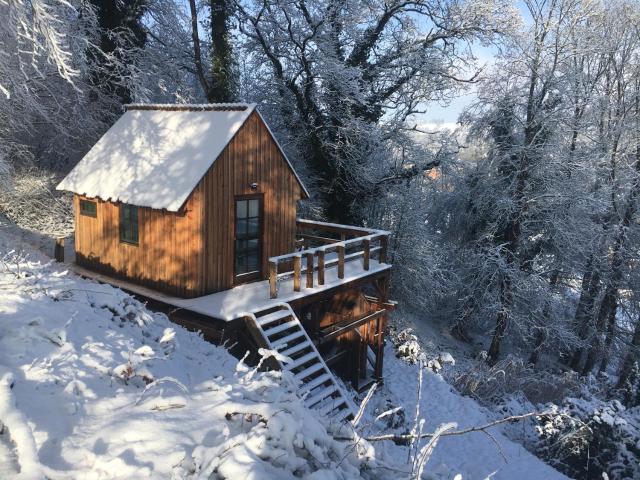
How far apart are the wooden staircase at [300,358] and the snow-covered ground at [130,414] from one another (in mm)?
2080

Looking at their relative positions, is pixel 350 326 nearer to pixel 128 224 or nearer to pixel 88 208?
pixel 128 224

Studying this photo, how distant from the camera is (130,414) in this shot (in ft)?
12.8

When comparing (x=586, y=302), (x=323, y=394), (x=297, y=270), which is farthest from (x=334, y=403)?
(x=586, y=302)

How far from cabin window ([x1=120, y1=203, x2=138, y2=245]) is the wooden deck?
3.01 feet

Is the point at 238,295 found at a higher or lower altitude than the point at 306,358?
higher

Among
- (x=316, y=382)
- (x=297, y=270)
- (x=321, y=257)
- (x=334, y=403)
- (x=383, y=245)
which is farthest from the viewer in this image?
(x=383, y=245)

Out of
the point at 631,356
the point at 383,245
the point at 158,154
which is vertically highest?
the point at 158,154

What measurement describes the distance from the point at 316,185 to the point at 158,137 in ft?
26.7

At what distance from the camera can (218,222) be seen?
32.5 ft

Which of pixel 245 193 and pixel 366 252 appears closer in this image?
pixel 245 193

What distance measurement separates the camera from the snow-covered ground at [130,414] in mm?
3186

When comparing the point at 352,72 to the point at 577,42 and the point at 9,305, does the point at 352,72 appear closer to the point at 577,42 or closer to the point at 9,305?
the point at 577,42

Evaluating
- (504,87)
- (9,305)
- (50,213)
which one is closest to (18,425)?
(9,305)

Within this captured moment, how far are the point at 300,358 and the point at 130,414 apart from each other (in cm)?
512
